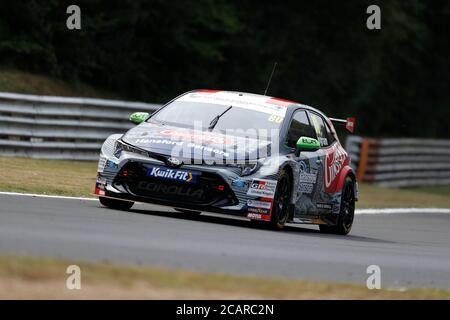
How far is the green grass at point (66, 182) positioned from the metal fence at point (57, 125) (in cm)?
34

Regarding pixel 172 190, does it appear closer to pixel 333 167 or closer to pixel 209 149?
pixel 209 149

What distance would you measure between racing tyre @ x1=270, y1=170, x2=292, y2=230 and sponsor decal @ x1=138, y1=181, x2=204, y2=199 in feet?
2.83

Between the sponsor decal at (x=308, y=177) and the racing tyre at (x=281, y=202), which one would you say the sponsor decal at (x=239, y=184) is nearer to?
the racing tyre at (x=281, y=202)

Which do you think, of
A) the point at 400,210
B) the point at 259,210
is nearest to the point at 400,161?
the point at 400,210

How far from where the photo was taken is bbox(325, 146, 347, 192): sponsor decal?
1522cm

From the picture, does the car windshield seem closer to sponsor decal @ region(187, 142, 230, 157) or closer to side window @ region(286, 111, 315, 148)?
side window @ region(286, 111, 315, 148)

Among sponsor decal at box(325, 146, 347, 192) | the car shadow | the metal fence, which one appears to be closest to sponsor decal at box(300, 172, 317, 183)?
sponsor decal at box(325, 146, 347, 192)

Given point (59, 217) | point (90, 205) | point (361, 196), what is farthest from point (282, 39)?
point (59, 217)

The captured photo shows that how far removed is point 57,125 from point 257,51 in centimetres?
958

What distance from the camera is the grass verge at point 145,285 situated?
7316 millimetres

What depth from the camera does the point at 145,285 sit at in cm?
775

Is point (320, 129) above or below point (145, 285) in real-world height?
above

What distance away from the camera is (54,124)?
22875mm

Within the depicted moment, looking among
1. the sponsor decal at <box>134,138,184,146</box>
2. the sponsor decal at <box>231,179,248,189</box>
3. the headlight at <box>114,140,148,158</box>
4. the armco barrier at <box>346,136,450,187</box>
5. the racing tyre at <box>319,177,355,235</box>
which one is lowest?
the armco barrier at <box>346,136,450,187</box>
